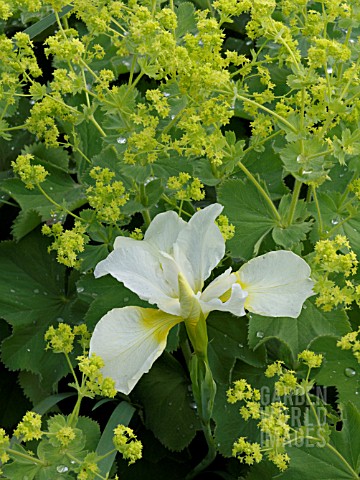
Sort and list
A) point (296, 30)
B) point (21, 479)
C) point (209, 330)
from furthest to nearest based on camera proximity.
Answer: point (209, 330) < point (296, 30) < point (21, 479)

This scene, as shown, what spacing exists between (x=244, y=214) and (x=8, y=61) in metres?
0.46

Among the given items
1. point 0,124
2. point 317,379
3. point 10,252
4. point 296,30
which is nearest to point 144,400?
point 317,379

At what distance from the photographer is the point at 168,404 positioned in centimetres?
132

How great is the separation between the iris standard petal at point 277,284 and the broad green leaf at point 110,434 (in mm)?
321

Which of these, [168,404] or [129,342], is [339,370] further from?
[129,342]

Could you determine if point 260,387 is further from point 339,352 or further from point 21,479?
point 21,479

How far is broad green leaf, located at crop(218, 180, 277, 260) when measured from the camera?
1205 mm

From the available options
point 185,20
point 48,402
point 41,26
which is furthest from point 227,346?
point 41,26

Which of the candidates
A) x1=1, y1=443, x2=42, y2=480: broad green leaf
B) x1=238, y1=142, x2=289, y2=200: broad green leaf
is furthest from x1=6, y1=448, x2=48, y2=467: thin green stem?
x1=238, y1=142, x2=289, y2=200: broad green leaf

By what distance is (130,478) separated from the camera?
53.5 inches

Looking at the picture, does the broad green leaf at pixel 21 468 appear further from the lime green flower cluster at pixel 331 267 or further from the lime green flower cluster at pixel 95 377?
the lime green flower cluster at pixel 331 267

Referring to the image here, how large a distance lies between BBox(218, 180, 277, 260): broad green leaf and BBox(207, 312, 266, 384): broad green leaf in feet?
0.46

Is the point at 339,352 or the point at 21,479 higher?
the point at 21,479

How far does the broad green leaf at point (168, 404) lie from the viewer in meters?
1.30
